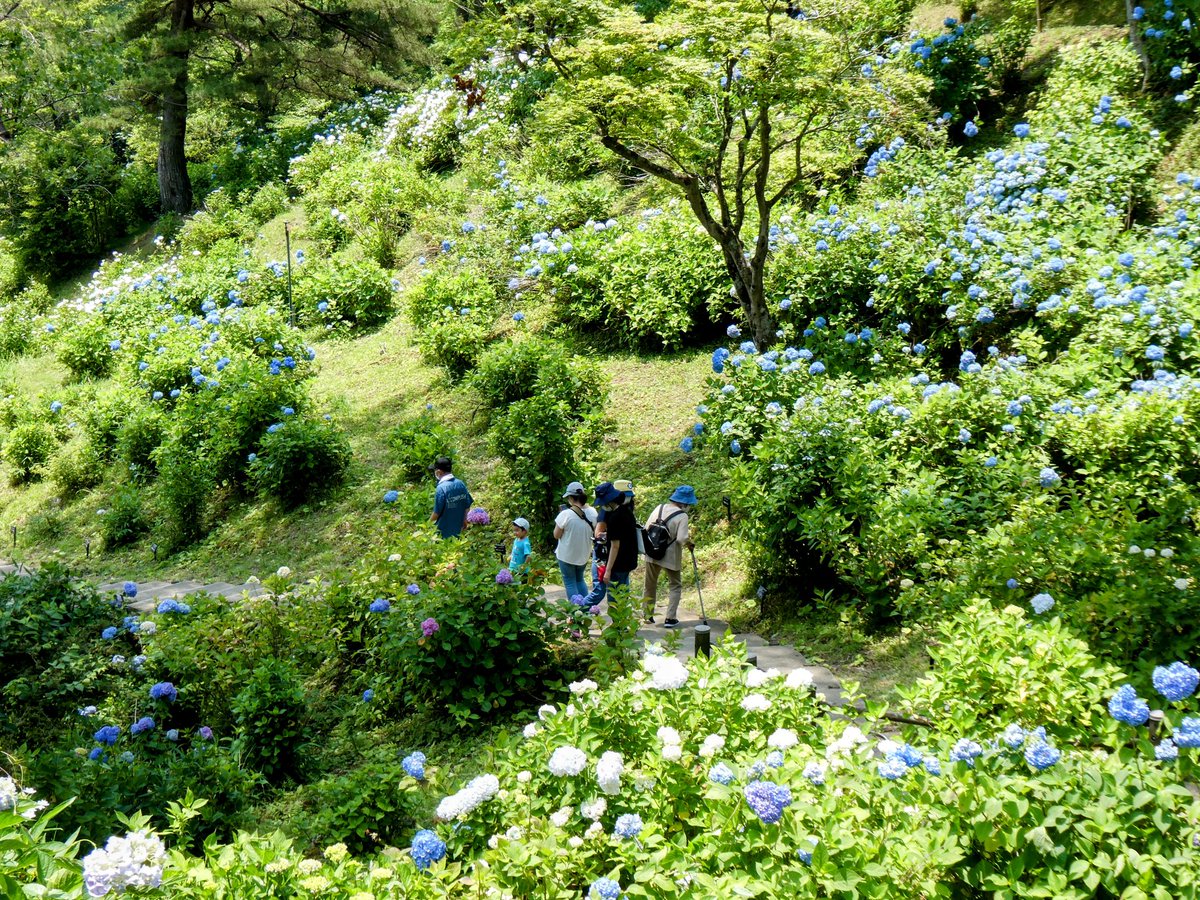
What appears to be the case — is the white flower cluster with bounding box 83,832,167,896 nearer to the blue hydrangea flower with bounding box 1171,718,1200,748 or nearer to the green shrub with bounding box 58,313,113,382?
the blue hydrangea flower with bounding box 1171,718,1200,748

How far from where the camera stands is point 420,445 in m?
9.79

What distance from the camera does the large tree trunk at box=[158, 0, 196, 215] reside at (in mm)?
18875

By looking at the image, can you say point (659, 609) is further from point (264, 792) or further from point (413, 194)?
point (413, 194)

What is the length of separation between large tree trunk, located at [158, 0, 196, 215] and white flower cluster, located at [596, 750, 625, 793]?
19729 mm

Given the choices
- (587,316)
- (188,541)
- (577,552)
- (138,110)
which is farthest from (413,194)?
(577,552)

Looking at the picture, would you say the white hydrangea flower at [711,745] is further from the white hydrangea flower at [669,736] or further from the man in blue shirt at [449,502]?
the man in blue shirt at [449,502]

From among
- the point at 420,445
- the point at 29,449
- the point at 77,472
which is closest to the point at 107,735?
the point at 420,445

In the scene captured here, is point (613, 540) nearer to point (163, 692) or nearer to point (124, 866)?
point (163, 692)

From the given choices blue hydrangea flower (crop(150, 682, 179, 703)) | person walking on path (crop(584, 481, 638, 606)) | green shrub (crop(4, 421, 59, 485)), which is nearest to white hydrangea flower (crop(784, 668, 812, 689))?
person walking on path (crop(584, 481, 638, 606))

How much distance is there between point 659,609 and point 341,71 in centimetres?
1749

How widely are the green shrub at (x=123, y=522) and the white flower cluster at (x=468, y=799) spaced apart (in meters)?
9.98

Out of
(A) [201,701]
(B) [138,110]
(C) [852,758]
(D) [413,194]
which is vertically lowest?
(A) [201,701]

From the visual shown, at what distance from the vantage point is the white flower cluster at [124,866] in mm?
2221

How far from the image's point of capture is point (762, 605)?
691 cm
